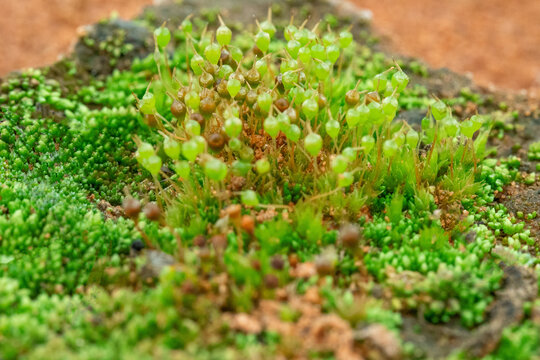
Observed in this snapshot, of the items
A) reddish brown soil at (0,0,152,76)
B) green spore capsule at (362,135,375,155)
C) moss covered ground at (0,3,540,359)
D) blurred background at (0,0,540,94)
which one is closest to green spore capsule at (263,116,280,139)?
moss covered ground at (0,3,540,359)

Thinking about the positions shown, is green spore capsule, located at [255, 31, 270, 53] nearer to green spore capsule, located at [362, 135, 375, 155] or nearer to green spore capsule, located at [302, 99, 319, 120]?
green spore capsule, located at [302, 99, 319, 120]

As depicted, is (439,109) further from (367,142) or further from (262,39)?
(262,39)

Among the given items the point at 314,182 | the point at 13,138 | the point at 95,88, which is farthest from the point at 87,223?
the point at 95,88

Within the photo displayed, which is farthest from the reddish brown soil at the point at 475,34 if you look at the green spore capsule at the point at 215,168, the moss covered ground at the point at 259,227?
the green spore capsule at the point at 215,168

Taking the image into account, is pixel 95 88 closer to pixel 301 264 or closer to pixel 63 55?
pixel 63 55

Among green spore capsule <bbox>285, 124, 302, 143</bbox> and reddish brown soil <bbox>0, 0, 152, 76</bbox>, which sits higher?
reddish brown soil <bbox>0, 0, 152, 76</bbox>

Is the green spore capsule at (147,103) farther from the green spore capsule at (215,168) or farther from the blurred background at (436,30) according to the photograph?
the blurred background at (436,30)

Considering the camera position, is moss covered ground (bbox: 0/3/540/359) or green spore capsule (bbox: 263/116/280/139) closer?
moss covered ground (bbox: 0/3/540/359)

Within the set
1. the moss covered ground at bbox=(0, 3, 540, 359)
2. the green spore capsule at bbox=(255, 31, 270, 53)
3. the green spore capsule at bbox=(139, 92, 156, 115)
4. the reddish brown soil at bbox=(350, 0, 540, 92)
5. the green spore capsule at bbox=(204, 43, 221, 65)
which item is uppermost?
the reddish brown soil at bbox=(350, 0, 540, 92)
